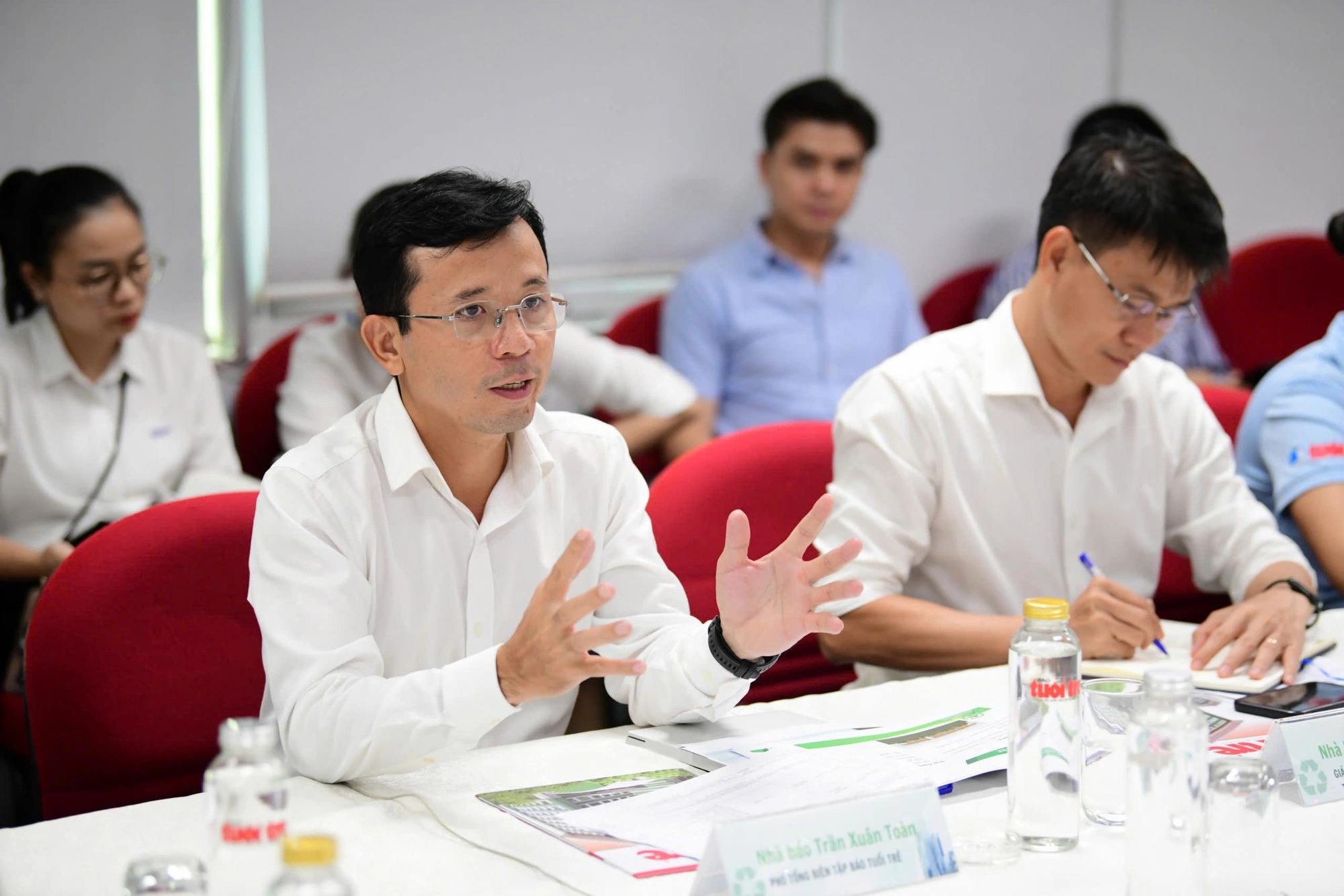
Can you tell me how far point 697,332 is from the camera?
3.66 m

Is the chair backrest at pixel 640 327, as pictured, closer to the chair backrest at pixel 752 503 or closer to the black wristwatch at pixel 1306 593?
the chair backrest at pixel 752 503

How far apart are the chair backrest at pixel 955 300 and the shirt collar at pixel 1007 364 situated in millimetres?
2296

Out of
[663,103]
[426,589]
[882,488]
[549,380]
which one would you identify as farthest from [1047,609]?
[663,103]

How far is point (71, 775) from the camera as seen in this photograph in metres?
1.53

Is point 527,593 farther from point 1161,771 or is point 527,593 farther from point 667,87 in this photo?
point 667,87

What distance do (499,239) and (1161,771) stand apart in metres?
0.93

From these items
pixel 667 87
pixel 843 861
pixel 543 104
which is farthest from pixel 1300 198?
pixel 843 861

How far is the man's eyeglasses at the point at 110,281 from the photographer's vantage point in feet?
8.91

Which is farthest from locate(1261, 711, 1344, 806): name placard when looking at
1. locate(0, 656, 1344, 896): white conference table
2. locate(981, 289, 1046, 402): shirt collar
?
locate(981, 289, 1046, 402): shirt collar

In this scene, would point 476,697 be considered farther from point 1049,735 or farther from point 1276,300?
point 1276,300

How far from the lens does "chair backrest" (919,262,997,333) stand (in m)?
4.42

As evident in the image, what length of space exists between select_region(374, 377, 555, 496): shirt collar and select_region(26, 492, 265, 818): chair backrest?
241 millimetres

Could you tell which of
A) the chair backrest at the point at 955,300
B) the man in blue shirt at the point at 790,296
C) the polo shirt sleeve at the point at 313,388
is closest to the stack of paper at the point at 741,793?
the polo shirt sleeve at the point at 313,388

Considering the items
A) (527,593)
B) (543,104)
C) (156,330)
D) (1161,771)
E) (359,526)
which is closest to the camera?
(1161,771)
